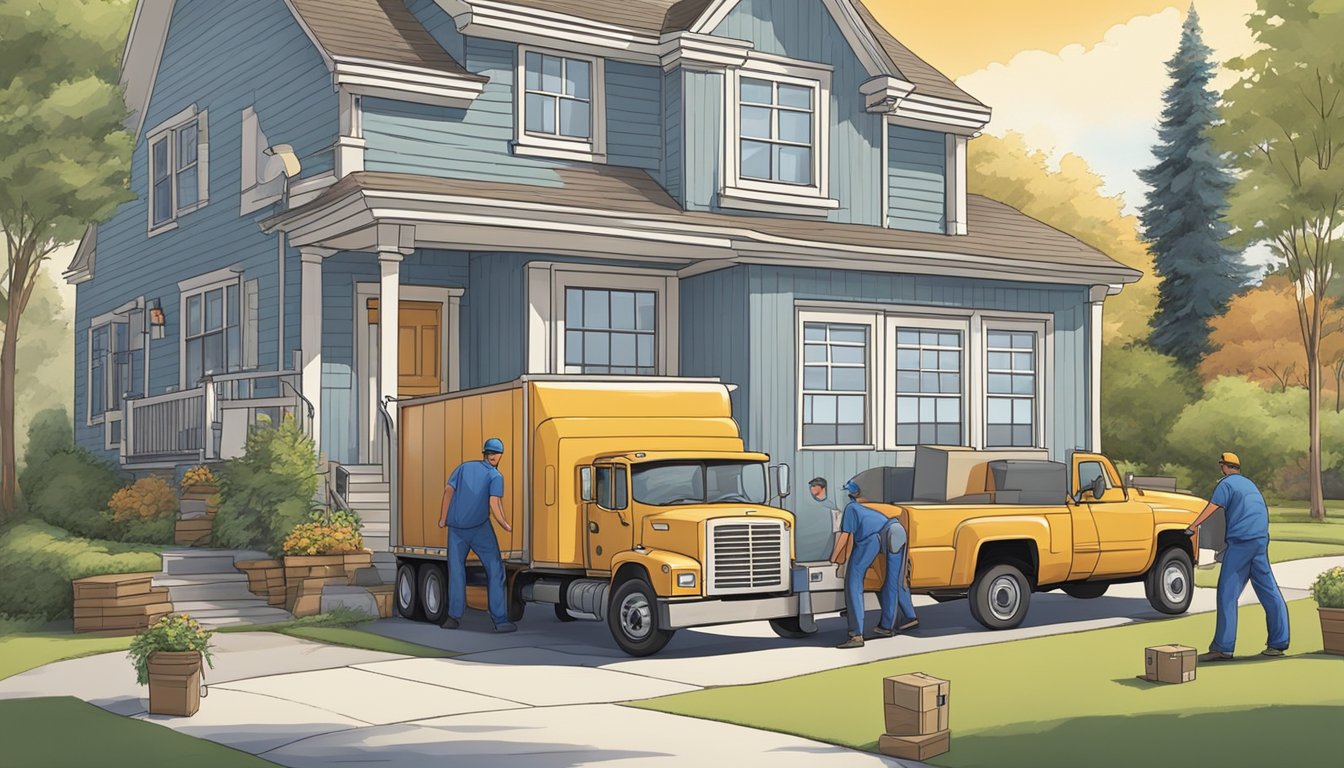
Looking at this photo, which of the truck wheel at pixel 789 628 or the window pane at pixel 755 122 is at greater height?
the window pane at pixel 755 122

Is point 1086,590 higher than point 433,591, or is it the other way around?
point 433,591

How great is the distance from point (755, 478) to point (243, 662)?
18.2 ft

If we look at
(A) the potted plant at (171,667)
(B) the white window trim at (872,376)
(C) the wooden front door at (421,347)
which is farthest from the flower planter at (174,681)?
(B) the white window trim at (872,376)

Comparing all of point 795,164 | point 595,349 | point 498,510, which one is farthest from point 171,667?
point 795,164

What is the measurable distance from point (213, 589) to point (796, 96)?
40.6ft

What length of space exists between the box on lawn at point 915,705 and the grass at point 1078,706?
24cm

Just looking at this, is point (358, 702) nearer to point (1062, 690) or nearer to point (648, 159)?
point (1062, 690)

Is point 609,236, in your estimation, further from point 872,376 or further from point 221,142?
point 221,142

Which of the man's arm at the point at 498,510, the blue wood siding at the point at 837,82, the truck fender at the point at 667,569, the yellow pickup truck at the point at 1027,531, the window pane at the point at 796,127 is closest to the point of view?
the truck fender at the point at 667,569

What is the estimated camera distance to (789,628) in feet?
54.0

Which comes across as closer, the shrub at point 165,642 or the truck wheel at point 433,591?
the shrub at point 165,642

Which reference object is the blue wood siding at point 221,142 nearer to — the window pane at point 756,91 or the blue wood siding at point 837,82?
the window pane at point 756,91

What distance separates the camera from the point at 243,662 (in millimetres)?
14719

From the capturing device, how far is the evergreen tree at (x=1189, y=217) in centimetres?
4678
